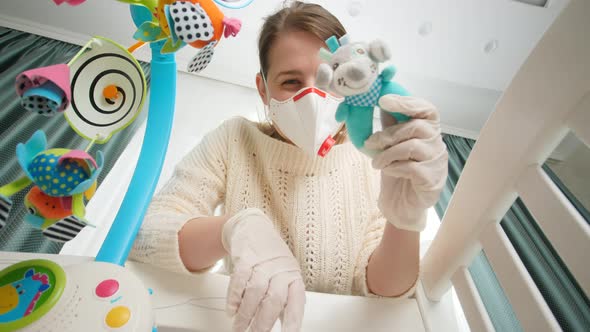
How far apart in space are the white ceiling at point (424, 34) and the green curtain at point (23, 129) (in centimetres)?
12

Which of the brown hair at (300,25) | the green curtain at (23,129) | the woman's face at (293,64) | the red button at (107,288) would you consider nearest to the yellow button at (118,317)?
the red button at (107,288)

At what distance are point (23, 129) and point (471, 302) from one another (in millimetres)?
1639

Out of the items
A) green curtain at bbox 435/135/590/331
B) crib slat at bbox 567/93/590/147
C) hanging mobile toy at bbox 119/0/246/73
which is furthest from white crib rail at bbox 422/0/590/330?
hanging mobile toy at bbox 119/0/246/73

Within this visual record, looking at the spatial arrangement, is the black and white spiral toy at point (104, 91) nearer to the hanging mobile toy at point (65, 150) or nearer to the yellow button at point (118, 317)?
the hanging mobile toy at point (65, 150)

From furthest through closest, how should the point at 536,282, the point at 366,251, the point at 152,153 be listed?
the point at 536,282 → the point at 366,251 → the point at 152,153

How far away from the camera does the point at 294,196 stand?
809mm

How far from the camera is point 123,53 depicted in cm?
39

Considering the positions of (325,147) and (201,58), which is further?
(325,147)

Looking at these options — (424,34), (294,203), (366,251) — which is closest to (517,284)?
(366,251)

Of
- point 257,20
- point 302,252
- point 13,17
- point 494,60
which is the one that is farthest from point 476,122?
point 13,17

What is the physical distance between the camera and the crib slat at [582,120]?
0.34 meters

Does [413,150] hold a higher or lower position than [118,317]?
higher

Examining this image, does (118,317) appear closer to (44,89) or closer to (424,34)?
(44,89)

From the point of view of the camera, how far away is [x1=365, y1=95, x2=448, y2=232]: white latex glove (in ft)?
1.37
